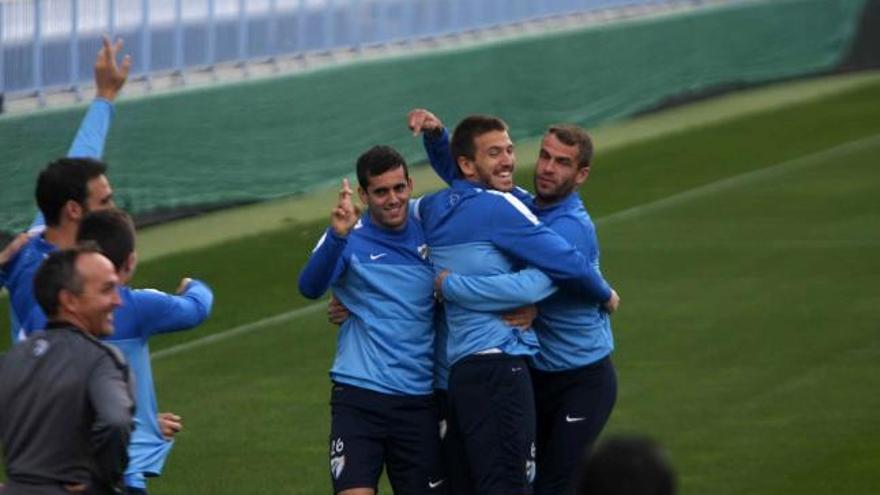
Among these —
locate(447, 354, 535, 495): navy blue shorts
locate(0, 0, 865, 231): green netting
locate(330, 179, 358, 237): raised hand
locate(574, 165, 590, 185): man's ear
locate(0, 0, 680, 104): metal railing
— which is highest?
locate(574, 165, 590, 185): man's ear

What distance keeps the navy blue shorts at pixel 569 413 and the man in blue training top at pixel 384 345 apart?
0.50m

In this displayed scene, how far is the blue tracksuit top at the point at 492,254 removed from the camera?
8.70 meters

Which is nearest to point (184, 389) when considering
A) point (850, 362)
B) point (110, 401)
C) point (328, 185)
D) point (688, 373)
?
point (688, 373)

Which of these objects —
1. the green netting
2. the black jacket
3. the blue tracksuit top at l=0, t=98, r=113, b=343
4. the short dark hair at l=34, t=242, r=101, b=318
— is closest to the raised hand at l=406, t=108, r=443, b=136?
the blue tracksuit top at l=0, t=98, r=113, b=343

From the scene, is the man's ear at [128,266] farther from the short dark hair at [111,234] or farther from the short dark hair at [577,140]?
the short dark hair at [577,140]

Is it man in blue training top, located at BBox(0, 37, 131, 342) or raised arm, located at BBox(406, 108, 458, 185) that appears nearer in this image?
man in blue training top, located at BBox(0, 37, 131, 342)

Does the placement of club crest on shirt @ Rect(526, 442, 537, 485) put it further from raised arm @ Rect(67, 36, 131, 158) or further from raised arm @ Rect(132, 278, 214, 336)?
raised arm @ Rect(67, 36, 131, 158)

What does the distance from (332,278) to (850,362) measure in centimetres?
587

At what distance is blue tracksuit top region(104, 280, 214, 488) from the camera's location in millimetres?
7906

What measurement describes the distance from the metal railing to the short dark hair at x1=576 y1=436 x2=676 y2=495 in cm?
1492

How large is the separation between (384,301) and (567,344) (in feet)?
2.61

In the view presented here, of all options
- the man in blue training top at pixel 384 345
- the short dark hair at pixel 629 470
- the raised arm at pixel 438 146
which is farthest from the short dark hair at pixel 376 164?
the short dark hair at pixel 629 470

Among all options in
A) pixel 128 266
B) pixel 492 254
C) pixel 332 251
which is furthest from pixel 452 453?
pixel 128 266

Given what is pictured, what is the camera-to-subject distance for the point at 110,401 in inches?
266
